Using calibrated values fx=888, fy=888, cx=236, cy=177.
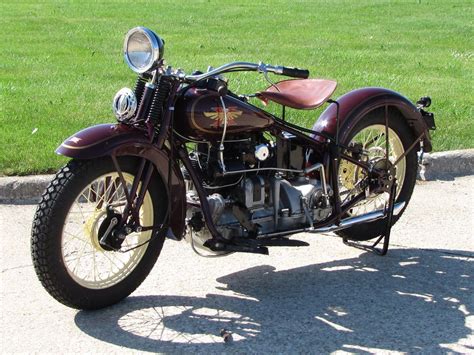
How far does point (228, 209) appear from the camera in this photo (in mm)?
4938

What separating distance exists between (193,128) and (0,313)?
1385 mm

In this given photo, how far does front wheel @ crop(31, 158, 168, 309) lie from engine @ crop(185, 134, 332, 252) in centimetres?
29

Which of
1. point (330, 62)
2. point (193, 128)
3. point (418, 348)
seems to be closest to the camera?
point (418, 348)

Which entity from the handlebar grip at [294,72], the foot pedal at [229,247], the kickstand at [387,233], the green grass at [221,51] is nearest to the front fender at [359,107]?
the kickstand at [387,233]

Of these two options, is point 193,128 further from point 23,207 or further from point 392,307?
point 23,207

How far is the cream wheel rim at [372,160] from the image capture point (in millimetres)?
5625

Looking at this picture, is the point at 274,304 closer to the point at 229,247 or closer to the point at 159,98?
the point at 229,247

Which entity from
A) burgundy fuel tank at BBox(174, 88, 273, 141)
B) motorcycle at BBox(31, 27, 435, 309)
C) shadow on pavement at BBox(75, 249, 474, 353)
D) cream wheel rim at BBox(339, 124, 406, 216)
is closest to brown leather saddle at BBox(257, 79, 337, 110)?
motorcycle at BBox(31, 27, 435, 309)

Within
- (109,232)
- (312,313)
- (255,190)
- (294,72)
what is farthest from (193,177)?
(312,313)

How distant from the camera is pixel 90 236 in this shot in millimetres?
4535

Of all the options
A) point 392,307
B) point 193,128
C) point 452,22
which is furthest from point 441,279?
point 452,22

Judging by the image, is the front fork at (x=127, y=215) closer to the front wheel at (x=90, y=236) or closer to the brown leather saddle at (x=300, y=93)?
the front wheel at (x=90, y=236)

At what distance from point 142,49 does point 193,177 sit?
723 millimetres

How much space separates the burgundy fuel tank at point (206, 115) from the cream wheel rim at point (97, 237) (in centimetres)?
40
